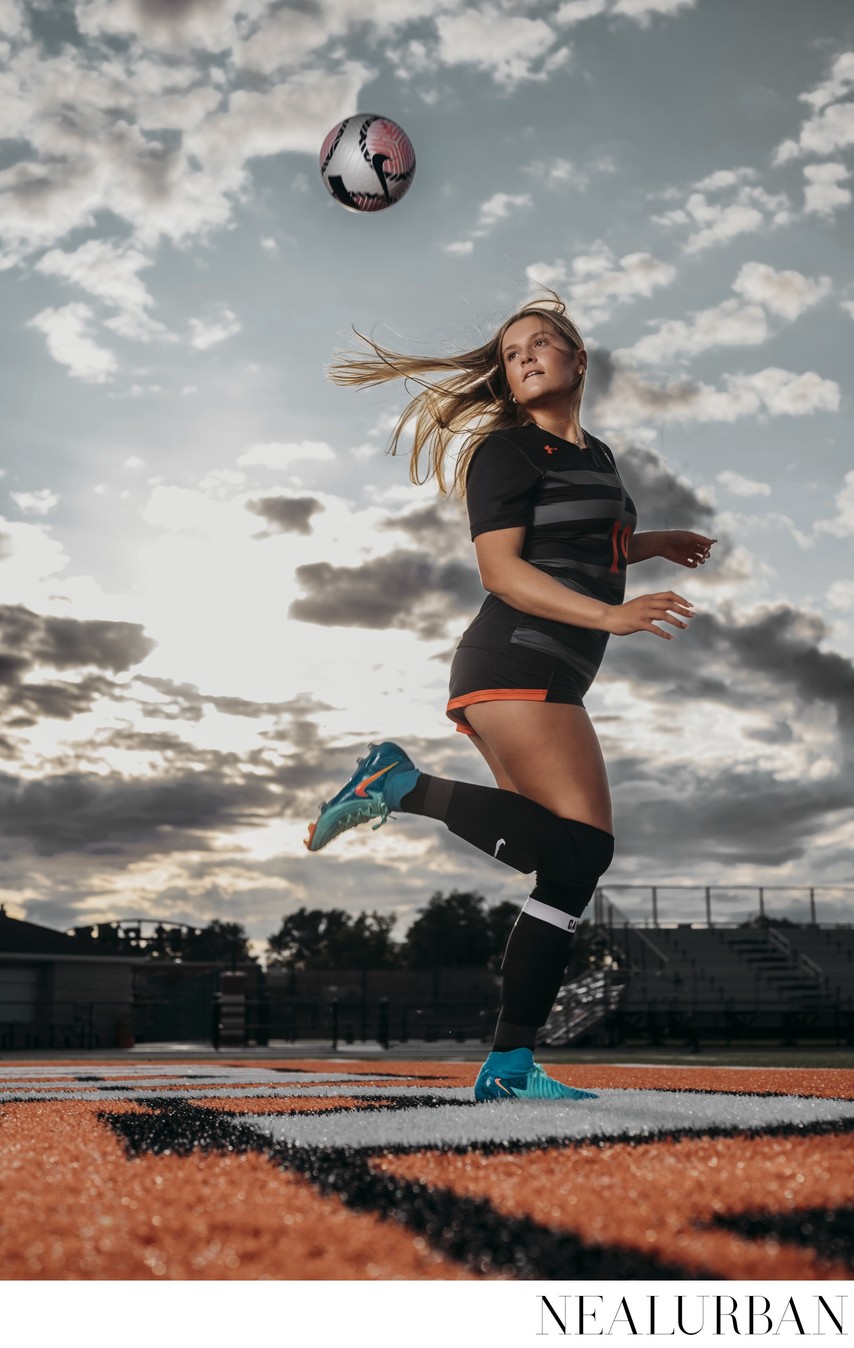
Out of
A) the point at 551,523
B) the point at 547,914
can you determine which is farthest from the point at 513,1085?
the point at 551,523

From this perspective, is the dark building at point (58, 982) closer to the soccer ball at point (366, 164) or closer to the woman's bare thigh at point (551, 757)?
the soccer ball at point (366, 164)

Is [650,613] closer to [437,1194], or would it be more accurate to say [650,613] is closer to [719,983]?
[437,1194]

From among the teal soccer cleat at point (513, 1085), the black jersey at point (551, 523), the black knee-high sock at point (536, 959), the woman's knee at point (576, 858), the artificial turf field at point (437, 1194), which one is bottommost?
the teal soccer cleat at point (513, 1085)

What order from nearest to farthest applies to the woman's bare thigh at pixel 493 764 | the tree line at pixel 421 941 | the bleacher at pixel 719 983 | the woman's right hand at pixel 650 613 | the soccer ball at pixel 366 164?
the woman's right hand at pixel 650 613 < the woman's bare thigh at pixel 493 764 < the soccer ball at pixel 366 164 < the bleacher at pixel 719 983 < the tree line at pixel 421 941

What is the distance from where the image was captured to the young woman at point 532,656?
9.02 ft

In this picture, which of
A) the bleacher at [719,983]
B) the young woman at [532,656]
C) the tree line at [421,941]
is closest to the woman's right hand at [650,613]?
the young woman at [532,656]

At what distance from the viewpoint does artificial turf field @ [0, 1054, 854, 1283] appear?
108 centimetres

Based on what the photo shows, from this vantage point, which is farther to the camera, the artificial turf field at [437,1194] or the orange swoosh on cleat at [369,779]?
the orange swoosh on cleat at [369,779]

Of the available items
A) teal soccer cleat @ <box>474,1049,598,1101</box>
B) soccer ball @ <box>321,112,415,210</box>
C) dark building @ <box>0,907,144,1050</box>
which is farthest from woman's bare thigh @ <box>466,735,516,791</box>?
dark building @ <box>0,907,144,1050</box>

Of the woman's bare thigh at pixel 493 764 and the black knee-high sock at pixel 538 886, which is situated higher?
the woman's bare thigh at pixel 493 764

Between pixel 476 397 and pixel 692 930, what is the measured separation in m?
28.5

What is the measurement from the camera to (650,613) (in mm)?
2609
